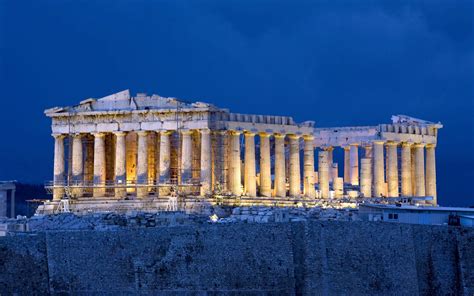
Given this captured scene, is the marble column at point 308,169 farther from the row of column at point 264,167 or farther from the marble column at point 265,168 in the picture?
the marble column at point 265,168

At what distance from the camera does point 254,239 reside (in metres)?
60.3

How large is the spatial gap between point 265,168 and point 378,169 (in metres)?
11.8

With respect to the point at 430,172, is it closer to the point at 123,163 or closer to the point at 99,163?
the point at 123,163

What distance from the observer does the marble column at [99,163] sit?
287 feet

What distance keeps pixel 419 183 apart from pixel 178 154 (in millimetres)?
22869

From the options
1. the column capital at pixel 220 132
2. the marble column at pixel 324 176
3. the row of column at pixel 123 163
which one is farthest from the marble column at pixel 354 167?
the row of column at pixel 123 163

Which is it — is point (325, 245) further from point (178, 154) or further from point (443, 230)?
point (178, 154)

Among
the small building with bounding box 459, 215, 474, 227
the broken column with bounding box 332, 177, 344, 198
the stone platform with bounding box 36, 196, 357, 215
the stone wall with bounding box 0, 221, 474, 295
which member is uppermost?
the broken column with bounding box 332, 177, 344, 198

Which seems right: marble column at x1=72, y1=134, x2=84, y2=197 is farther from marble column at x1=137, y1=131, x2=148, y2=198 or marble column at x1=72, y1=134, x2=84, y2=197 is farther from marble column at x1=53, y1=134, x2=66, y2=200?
marble column at x1=137, y1=131, x2=148, y2=198

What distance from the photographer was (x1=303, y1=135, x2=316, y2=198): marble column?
301 ft

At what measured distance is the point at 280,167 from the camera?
89.1m

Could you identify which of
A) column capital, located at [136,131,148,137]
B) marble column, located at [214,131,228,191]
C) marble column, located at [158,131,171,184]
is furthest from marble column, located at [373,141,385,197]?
column capital, located at [136,131,148,137]

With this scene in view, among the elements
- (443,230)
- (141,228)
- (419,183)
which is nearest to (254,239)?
(141,228)

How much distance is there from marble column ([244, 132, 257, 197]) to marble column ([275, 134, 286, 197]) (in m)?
2.02
